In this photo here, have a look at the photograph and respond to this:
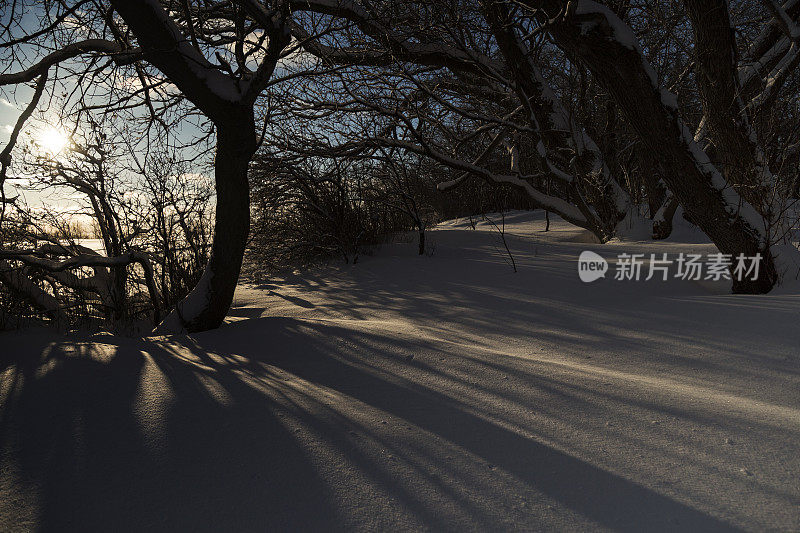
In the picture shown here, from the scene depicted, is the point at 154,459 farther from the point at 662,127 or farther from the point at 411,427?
the point at 662,127

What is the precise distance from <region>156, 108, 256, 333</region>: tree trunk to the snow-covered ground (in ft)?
1.64

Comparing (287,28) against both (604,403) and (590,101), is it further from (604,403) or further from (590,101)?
(590,101)

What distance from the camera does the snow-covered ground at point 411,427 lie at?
4.40ft

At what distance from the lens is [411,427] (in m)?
1.77

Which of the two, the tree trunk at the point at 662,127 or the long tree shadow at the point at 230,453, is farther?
the tree trunk at the point at 662,127

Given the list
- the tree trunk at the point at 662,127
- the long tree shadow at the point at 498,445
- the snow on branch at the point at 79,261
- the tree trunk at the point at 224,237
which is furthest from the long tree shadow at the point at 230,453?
the tree trunk at the point at 662,127

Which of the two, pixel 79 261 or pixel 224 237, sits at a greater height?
pixel 224 237

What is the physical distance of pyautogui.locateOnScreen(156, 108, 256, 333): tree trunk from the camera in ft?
11.7

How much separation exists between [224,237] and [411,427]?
8.39 ft

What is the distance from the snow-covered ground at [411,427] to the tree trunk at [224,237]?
50cm

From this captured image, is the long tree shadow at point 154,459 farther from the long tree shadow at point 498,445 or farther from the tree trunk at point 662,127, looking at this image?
the tree trunk at point 662,127

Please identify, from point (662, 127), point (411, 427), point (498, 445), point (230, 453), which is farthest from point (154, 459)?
point (662, 127)

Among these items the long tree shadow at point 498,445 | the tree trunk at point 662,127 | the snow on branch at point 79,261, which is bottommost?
the long tree shadow at point 498,445

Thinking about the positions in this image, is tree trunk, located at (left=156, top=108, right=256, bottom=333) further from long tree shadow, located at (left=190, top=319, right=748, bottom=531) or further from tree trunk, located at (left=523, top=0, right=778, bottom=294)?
tree trunk, located at (left=523, top=0, right=778, bottom=294)
